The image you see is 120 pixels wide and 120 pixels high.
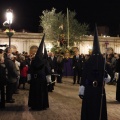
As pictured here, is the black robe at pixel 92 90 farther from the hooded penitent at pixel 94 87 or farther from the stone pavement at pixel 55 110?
the stone pavement at pixel 55 110

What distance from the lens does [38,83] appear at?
376 inches

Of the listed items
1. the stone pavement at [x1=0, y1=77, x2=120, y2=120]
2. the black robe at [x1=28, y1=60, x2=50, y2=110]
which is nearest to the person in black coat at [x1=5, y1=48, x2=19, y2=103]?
the stone pavement at [x1=0, y1=77, x2=120, y2=120]

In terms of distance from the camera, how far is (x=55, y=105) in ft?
34.3

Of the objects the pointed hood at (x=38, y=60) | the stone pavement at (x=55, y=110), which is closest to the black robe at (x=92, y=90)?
the stone pavement at (x=55, y=110)

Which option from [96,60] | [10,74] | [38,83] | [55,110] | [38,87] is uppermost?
[96,60]

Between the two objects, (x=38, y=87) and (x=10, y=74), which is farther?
(x=10, y=74)

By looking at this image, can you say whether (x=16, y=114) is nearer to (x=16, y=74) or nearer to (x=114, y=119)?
(x=16, y=74)

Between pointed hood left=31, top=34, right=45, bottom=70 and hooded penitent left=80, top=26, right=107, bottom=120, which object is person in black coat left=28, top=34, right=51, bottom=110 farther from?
hooded penitent left=80, top=26, right=107, bottom=120

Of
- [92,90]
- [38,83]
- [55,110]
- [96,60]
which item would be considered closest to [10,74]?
[38,83]

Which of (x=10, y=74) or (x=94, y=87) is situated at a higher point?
(x=10, y=74)

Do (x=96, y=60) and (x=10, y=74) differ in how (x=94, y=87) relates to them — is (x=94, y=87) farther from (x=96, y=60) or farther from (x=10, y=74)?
(x=10, y=74)

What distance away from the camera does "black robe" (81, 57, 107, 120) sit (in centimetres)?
657

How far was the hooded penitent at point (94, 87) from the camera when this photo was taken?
6539 mm

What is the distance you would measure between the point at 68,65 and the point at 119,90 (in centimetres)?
1208
